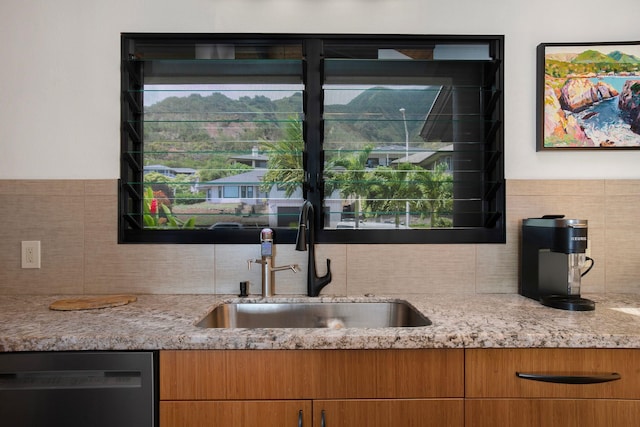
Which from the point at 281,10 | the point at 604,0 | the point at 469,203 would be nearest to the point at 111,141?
the point at 281,10

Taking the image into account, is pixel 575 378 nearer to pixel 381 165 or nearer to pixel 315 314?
pixel 315 314

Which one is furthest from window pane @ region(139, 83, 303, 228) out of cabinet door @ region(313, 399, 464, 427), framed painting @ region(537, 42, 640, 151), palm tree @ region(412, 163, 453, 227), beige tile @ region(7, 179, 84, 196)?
framed painting @ region(537, 42, 640, 151)

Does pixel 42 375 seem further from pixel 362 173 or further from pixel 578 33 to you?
pixel 578 33

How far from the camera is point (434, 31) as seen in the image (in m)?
1.86

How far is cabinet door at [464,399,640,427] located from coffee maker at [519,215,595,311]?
346 mm

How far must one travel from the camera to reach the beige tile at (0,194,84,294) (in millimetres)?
1813

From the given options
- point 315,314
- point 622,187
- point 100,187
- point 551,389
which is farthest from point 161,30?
point 622,187

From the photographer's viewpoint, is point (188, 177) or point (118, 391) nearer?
point (118, 391)

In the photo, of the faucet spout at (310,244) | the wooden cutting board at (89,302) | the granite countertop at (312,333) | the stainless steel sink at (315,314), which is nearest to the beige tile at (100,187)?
the wooden cutting board at (89,302)

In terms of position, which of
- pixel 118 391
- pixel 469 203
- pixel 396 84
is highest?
pixel 396 84

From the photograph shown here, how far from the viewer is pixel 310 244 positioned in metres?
1.74

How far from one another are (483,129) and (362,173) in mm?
593

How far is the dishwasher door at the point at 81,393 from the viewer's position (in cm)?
118

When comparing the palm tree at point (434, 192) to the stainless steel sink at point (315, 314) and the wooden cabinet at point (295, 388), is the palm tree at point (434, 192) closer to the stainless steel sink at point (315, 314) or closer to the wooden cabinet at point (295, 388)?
the stainless steel sink at point (315, 314)
